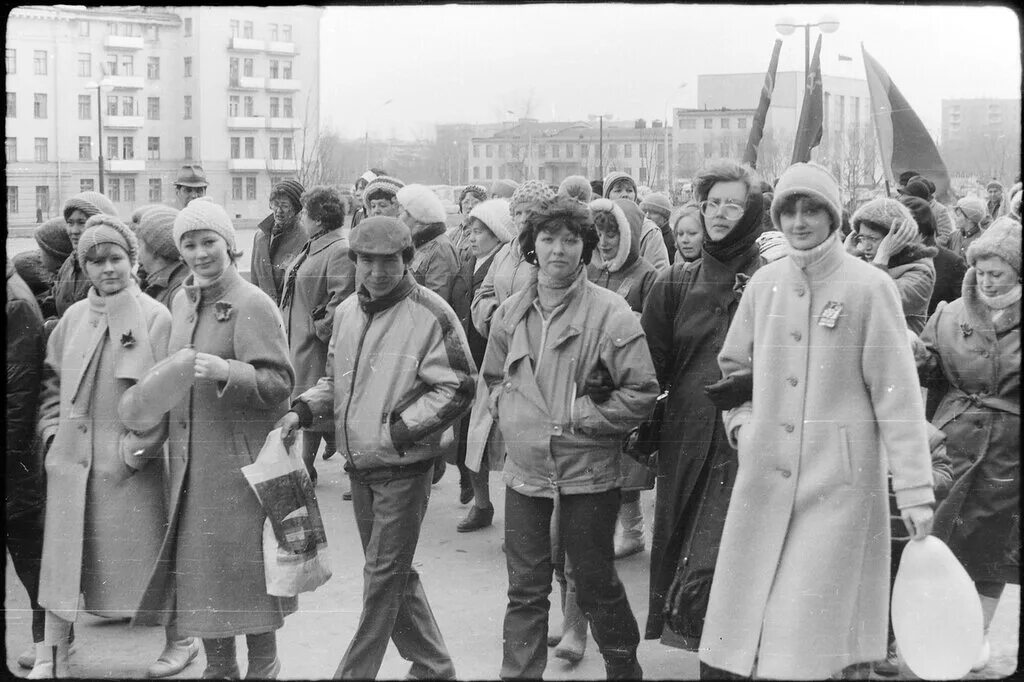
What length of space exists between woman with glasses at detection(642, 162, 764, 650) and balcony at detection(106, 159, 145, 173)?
227cm

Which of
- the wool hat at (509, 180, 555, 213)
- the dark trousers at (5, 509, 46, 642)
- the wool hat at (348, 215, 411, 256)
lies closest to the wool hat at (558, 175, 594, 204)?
the wool hat at (509, 180, 555, 213)

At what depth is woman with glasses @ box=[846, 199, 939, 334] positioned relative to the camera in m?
4.52

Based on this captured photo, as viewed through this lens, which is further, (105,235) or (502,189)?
(502,189)

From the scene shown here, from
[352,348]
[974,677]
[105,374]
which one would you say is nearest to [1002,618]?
[974,677]

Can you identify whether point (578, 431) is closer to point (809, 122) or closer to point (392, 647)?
point (392, 647)

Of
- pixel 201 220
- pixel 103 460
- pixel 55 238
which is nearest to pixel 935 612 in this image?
pixel 201 220

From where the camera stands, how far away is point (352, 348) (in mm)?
4262

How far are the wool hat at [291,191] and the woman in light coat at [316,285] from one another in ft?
0.13

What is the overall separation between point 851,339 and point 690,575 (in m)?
1.03

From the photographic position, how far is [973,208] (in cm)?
510

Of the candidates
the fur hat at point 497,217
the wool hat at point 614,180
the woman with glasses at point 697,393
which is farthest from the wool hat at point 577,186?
the woman with glasses at point 697,393

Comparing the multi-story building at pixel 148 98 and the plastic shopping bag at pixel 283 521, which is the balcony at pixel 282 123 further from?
the plastic shopping bag at pixel 283 521

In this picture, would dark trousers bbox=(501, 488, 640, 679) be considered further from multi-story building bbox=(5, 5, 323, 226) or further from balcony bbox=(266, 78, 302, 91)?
balcony bbox=(266, 78, 302, 91)

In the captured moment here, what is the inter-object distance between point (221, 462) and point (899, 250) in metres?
2.71
